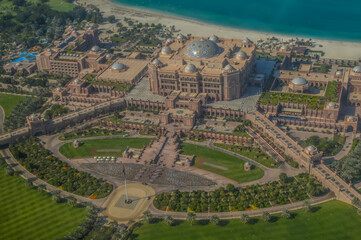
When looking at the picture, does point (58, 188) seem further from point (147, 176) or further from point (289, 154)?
point (289, 154)

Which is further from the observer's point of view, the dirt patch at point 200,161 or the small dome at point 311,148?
the dirt patch at point 200,161

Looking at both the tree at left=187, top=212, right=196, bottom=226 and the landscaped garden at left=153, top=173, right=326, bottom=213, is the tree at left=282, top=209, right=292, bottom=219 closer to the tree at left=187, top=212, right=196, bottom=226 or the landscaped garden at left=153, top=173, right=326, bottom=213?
the landscaped garden at left=153, top=173, right=326, bottom=213

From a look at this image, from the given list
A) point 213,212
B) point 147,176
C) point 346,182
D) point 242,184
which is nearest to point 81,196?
point 147,176

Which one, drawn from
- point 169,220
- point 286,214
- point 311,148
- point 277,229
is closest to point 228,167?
point 311,148

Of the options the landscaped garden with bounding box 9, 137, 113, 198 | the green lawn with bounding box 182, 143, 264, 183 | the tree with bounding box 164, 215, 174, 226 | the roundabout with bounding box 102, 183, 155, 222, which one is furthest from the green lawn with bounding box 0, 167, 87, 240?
the green lawn with bounding box 182, 143, 264, 183

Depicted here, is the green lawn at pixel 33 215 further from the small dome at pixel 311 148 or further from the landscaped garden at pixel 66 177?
the small dome at pixel 311 148

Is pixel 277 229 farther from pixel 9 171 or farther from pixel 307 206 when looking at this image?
pixel 9 171

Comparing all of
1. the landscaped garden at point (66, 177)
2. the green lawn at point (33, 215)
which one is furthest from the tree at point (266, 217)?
the green lawn at point (33, 215)
